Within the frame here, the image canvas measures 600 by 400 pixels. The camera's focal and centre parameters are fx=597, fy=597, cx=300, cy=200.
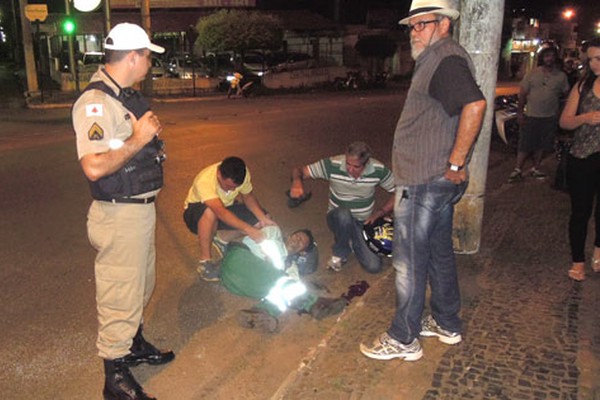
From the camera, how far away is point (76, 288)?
484cm

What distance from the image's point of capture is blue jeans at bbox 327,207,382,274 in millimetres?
5219

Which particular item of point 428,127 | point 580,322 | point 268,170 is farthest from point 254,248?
point 268,170

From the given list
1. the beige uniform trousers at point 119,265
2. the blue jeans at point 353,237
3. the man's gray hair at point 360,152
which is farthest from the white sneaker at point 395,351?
the man's gray hair at point 360,152

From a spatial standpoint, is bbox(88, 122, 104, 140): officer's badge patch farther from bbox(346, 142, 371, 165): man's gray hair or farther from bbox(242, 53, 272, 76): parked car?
bbox(242, 53, 272, 76): parked car

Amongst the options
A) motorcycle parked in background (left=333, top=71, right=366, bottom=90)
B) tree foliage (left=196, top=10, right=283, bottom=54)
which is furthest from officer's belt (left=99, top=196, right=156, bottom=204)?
motorcycle parked in background (left=333, top=71, right=366, bottom=90)

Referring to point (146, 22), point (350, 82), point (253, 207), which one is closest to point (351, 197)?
point (253, 207)

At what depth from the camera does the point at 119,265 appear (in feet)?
10.3

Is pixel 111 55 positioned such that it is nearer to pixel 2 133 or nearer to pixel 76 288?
pixel 76 288

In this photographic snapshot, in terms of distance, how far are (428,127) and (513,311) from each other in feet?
5.55

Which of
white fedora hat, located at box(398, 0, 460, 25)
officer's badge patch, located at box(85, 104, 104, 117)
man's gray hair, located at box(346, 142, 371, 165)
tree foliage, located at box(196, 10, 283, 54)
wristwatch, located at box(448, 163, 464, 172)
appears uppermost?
tree foliage, located at box(196, 10, 283, 54)

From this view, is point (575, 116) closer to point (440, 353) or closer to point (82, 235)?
point (440, 353)

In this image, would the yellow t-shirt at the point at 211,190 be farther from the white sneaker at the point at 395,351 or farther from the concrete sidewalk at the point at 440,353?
the white sneaker at the point at 395,351

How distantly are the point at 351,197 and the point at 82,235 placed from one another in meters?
2.84

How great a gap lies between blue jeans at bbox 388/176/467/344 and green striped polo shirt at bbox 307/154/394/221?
63.4 inches
